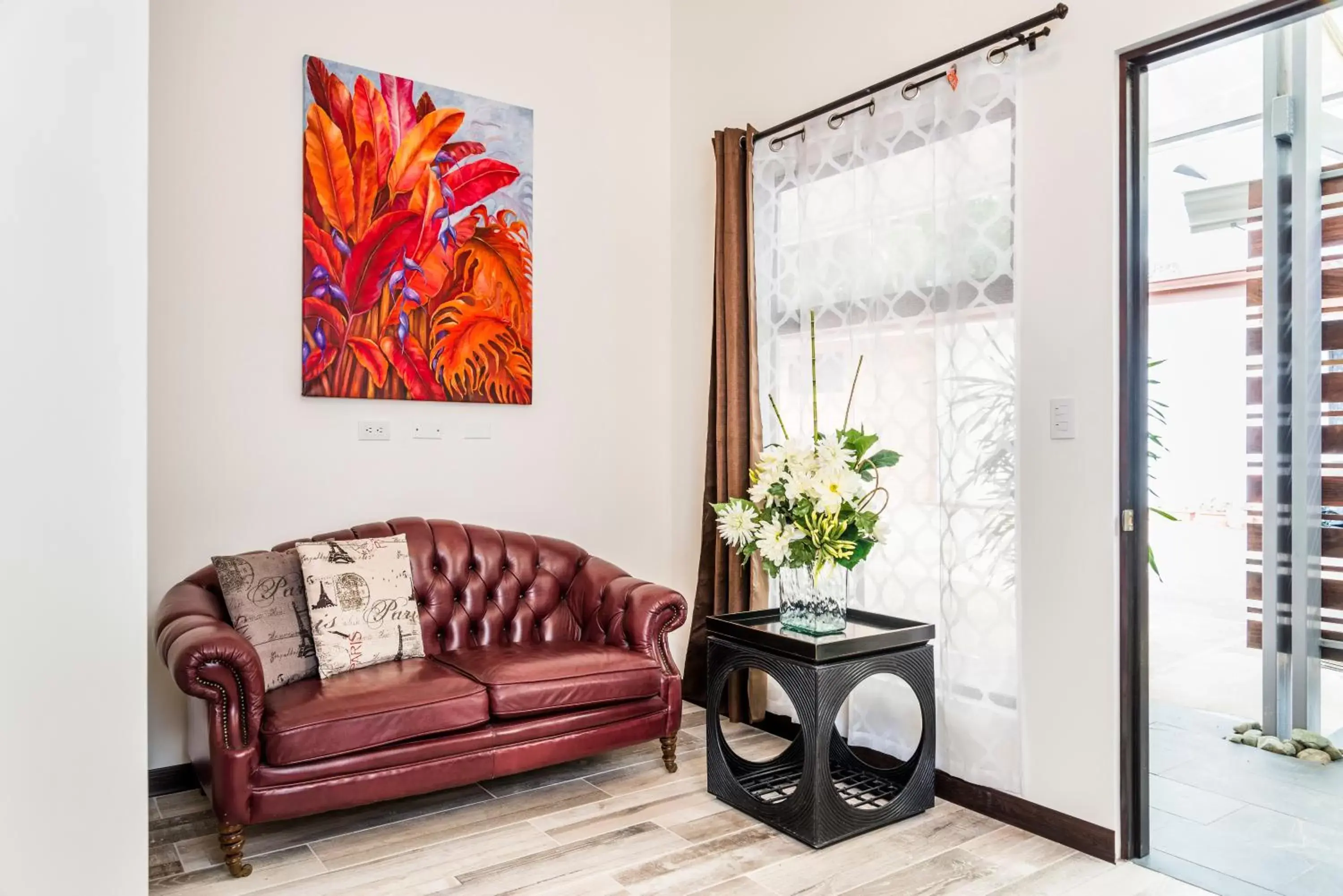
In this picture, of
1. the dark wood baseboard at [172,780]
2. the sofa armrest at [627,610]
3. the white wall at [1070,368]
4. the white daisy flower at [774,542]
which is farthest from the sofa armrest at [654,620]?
the dark wood baseboard at [172,780]

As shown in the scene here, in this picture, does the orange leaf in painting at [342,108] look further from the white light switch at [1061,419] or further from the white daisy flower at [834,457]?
the white light switch at [1061,419]

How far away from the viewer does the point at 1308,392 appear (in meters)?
2.74

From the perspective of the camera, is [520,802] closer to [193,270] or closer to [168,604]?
[168,604]

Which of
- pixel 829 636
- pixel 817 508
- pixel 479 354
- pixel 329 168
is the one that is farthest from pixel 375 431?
pixel 829 636

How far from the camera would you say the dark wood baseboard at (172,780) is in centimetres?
311

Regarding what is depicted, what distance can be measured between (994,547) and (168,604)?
266 cm

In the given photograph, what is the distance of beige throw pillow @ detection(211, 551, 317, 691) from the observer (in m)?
2.87

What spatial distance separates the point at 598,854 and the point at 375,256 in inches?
94.3

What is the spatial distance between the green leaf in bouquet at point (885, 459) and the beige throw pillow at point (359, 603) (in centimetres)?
171

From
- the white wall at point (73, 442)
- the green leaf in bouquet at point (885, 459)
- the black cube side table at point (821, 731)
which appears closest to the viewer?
the white wall at point (73, 442)

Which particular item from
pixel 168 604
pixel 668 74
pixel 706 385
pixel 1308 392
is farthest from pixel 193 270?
pixel 1308 392

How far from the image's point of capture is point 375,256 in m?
3.60

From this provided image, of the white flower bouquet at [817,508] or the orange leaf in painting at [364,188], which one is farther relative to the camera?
the orange leaf in painting at [364,188]

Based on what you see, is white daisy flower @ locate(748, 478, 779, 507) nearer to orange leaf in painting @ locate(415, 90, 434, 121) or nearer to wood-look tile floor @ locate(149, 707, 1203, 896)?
wood-look tile floor @ locate(149, 707, 1203, 896)
